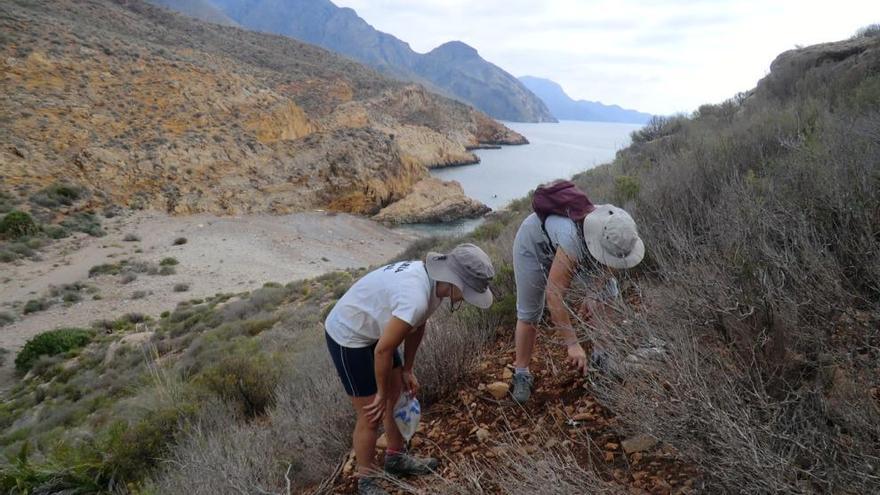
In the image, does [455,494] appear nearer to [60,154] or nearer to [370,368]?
[370,368]

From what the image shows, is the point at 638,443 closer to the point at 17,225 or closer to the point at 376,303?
the point at 376,303

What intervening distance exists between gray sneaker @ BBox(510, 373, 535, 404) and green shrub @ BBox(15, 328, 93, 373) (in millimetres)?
11720

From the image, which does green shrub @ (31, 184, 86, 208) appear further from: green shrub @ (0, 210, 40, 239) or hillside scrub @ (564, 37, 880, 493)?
hillside scrub @ (564, 37, 880, 493)

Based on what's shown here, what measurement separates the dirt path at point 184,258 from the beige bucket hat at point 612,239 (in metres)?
12.3

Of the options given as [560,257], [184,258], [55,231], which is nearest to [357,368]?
[560,257]

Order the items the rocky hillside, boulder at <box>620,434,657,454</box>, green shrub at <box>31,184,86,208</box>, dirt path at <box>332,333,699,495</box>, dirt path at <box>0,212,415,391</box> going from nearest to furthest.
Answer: dirt path at <box>332,333,699,495</box> → boulder at <box>620,434,657,454</box> → dirt path at <box>0,212,415,391</box> → green shrub at <box>31,184,86,208</box> → the rocky hillside

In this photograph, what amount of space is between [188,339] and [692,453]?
1050 cm

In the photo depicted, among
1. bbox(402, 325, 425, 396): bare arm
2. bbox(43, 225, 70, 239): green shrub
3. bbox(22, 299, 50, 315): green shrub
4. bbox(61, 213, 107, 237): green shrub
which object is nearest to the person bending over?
bbox(402, 325, 425, 396): bare arm

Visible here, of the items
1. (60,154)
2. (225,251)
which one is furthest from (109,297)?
(60,154)

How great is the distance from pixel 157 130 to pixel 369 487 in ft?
95.8

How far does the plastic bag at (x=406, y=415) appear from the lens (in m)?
2.54

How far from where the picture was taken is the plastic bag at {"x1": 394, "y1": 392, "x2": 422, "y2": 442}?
254 centimetres

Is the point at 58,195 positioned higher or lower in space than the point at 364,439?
lower

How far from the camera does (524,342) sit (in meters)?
2.83
